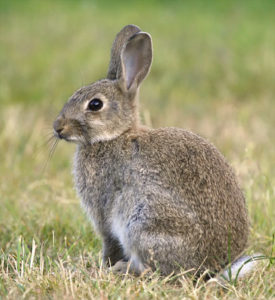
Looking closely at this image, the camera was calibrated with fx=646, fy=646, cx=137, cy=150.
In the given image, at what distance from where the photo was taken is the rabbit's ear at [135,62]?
4903mm

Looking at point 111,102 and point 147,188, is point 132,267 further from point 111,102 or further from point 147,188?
point 111,102

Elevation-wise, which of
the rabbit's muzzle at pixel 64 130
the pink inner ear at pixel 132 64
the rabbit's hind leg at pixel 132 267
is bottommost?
the rabbit's hind leg at pixel 132 267

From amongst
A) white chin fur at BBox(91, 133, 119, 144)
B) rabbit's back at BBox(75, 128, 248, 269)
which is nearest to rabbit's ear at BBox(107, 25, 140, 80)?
white chin fur at BBox(91, 133, 119, 144)

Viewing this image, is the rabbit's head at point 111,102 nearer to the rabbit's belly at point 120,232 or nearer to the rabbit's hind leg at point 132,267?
the rabbit's belly at point 120,232

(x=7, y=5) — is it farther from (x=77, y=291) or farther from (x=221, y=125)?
(x=77, y=291)

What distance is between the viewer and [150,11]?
15680mm

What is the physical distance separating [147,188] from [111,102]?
854mm

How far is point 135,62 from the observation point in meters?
4.97

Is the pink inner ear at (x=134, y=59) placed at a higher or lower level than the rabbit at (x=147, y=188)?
higher

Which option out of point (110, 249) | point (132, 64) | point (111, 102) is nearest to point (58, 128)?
point (111, 102)

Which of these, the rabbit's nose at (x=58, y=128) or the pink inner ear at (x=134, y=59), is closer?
the rabbit's nose at (x=58, y=128)

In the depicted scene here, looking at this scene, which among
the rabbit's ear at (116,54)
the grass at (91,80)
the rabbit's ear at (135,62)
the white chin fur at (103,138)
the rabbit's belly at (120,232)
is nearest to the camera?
the grass at (91,80)

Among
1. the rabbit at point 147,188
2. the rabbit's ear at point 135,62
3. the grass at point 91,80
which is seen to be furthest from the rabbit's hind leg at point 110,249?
the rabbit's ear at point 135,62

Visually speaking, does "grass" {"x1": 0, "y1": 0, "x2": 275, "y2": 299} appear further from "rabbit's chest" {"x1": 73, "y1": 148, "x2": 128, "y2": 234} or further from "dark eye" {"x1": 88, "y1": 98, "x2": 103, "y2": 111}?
"dark eye" {"x1": 88, "y1": 98, "x2": 103, "y2": 111}
